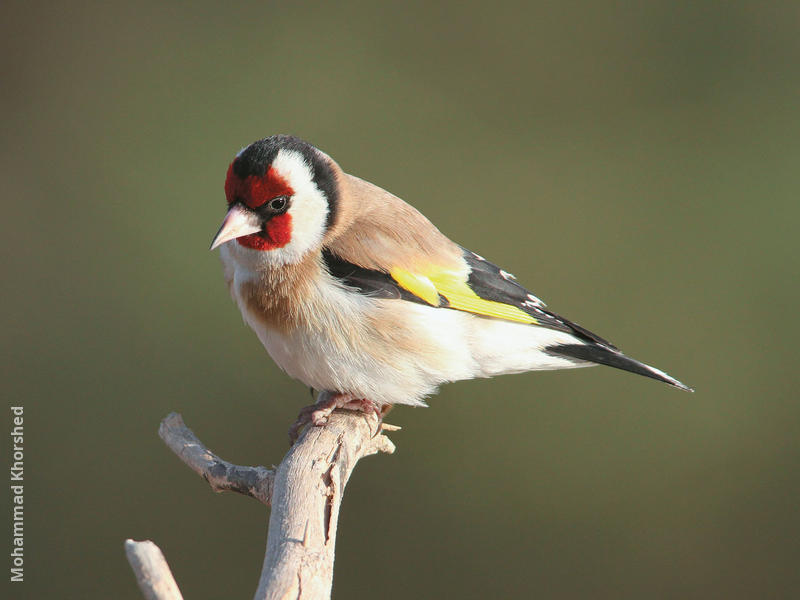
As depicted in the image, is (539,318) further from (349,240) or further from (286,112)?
(286,112)

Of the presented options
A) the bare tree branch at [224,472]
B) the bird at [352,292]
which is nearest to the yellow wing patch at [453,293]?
the bird at [352,292]

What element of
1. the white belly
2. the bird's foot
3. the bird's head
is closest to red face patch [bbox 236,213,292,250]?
the bird's head

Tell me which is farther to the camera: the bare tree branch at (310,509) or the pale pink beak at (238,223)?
the pale pink beak at (238,223)

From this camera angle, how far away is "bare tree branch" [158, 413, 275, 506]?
6.70 ft

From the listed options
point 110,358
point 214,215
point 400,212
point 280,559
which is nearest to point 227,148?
point 214,215

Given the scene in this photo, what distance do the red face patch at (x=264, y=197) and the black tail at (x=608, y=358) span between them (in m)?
0.81

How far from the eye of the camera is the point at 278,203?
225cm

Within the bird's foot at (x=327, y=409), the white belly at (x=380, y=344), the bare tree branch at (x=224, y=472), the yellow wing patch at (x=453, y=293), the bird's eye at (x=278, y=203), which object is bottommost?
the bare tree branch at (x=224, y=472)

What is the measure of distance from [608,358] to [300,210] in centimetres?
92

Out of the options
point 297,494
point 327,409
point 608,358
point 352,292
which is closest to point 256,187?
point 352,292

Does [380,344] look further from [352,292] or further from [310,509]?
[310,509]

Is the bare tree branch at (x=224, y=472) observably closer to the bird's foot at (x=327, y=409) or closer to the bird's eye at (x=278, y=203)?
the bird's foot at (x=327, y=409)

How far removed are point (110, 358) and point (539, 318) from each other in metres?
2.38

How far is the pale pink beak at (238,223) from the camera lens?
215 centimetres
